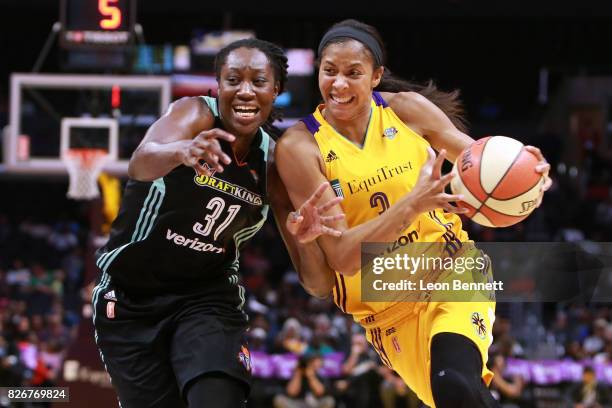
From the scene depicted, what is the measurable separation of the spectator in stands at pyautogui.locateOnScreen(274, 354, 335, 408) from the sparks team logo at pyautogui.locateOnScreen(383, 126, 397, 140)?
6745 millimetres

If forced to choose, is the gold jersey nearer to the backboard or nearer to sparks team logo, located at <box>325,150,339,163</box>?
sparks team logo, located at <box>325,150,339,163</box>

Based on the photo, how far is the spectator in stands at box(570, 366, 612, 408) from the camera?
35.9 feet

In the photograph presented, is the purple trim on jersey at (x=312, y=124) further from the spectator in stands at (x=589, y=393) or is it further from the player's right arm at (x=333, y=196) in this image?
the spectator in stands at (x=589, y=393)

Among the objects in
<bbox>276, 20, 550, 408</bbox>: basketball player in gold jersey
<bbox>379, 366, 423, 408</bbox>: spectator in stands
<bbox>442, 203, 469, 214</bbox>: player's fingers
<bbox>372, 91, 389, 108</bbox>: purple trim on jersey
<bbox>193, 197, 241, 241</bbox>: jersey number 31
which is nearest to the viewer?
<bbox>442, 203, 469, 214</bbox>: player's fingers

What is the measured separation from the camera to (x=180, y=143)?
384cm

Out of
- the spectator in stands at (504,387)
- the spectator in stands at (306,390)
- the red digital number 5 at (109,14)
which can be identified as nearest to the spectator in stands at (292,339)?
the spectator in stands at (306,390)

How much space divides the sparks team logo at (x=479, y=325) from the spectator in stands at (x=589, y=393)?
7.10 m

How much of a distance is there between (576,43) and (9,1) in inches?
416

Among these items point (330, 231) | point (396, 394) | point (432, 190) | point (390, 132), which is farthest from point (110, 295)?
point (396, 394)

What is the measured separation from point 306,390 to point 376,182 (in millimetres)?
6888

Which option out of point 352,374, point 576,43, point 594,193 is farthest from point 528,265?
point 576,43

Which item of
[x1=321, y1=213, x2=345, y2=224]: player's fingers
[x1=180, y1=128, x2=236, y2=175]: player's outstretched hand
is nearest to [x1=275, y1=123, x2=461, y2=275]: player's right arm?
[x1=321, y1=213, x2=345, y2=224]: player's fingers

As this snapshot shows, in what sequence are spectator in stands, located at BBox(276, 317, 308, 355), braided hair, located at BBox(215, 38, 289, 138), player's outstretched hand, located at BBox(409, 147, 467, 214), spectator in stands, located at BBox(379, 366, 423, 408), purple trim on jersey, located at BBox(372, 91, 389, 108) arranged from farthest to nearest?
spectator in stands, located at BBox(276, 317, 308, 355) < spectator in stands, located at BBox(379, 366, 423, 408) < purple trim on jersey, located at BBox(372, 91, 389, 108) < braided hair, located at BBox(215, 38, 289, 138) < player's outstretched hand, located at BBox(409, 147, 467, 214)

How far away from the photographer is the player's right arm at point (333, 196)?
383 cm
